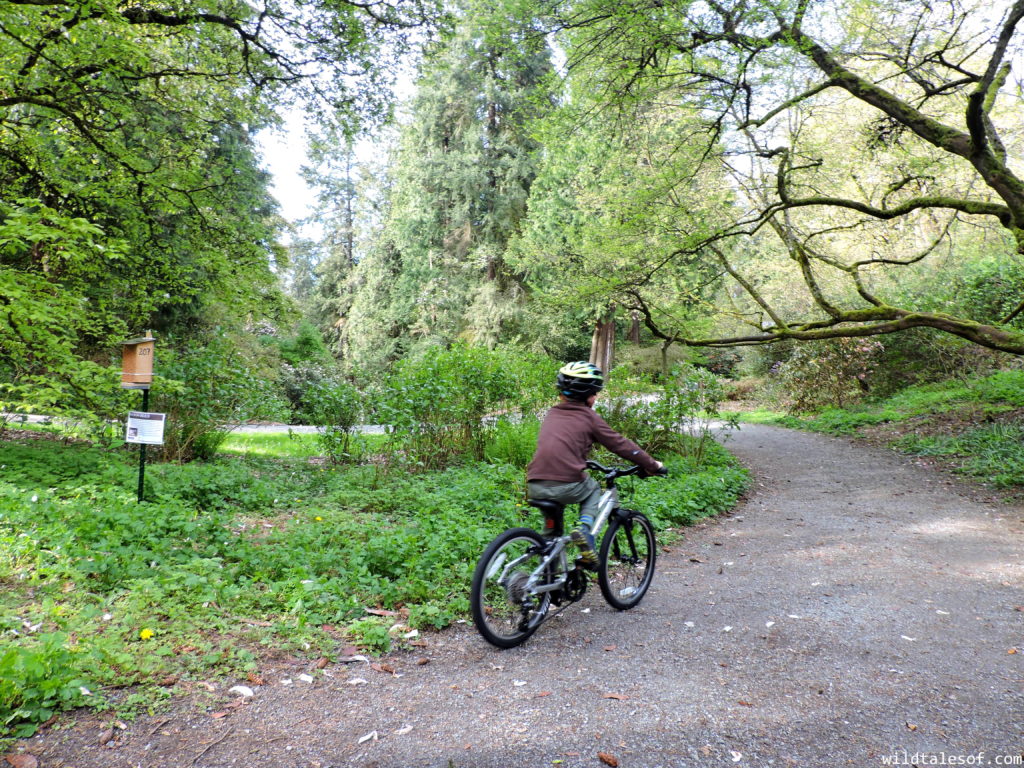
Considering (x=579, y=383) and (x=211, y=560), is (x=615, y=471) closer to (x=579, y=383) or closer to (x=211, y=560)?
(x=579, y=383)

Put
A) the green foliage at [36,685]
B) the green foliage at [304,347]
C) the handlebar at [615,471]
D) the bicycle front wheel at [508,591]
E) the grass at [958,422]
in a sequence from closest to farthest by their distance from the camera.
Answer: the green foliage at [36,685]
the bicycle front wheel at [508,591]
the handlebar at [615,471]
the grass at [958,422]
the green foliage at [304,347]

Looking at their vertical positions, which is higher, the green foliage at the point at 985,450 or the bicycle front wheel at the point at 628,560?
the green foliage at the point at 985,450

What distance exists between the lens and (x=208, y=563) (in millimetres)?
4352

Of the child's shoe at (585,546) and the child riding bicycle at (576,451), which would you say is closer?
the child riding bicycle at (576,451)

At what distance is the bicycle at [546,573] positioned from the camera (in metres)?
3.59

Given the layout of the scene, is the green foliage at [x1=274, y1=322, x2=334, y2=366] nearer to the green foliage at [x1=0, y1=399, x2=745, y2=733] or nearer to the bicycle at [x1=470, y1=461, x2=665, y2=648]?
the green foliage at [x1=0, y1=399, x2=745, y2=733]

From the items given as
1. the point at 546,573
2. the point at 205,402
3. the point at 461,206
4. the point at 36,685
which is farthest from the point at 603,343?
the point at 36,685

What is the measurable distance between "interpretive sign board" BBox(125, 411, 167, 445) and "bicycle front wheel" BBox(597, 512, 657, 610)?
13.6ft

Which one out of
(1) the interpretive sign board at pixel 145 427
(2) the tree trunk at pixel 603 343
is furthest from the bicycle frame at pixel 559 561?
(2) the tree trunk at pixel 603 343

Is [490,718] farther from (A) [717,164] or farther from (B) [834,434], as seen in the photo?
(B) [834,434]

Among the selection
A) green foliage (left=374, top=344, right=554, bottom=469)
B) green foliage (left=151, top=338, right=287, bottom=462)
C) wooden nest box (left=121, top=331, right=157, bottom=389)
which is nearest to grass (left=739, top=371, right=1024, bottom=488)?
green foliage (left=374, top=344, right=554, bottom=469)

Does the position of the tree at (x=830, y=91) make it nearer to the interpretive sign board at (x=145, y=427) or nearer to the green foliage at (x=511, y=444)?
the green foliage at (x=511, y=444)

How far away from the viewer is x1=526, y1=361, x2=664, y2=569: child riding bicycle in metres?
3.87

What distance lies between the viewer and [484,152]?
83.1 feet
